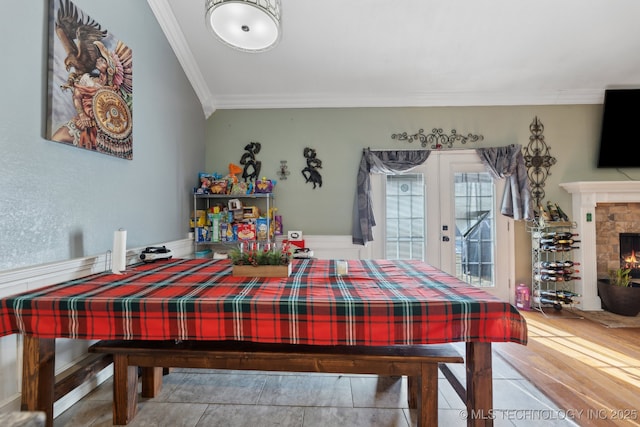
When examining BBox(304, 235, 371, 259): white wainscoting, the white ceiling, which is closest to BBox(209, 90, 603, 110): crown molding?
the white ceiling

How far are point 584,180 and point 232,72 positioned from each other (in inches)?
176

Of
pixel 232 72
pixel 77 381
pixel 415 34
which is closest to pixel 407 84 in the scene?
pixel 415 34

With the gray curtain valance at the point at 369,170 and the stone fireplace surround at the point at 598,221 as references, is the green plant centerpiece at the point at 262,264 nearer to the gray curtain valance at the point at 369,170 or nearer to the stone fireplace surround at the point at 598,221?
the gray curtain valance at the point at 369,170

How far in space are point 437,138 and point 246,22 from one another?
2979mm

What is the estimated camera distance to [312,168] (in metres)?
3.72

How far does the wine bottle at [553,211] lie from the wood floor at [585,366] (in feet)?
3.82

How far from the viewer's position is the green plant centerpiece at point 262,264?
1.68 meters

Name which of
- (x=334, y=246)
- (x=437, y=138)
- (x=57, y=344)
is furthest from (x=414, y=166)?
(x=57, y=344)

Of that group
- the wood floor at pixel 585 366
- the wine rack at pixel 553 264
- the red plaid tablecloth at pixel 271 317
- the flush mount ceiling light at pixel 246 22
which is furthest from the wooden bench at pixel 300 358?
the wine rack at pixel 553 264

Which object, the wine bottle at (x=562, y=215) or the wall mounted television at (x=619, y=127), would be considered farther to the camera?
the wine bottle at (x=562, y=215)

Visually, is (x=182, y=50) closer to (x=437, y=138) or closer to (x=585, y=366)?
(x=437, y=138)

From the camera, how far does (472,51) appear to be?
3.03 m

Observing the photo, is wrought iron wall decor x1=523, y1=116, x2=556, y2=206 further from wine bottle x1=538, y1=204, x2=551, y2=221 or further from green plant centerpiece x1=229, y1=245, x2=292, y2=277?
green plant centerpiece x1=229, y1=245, x2=292, y2=277

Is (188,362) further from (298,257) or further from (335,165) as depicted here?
(335,165)
